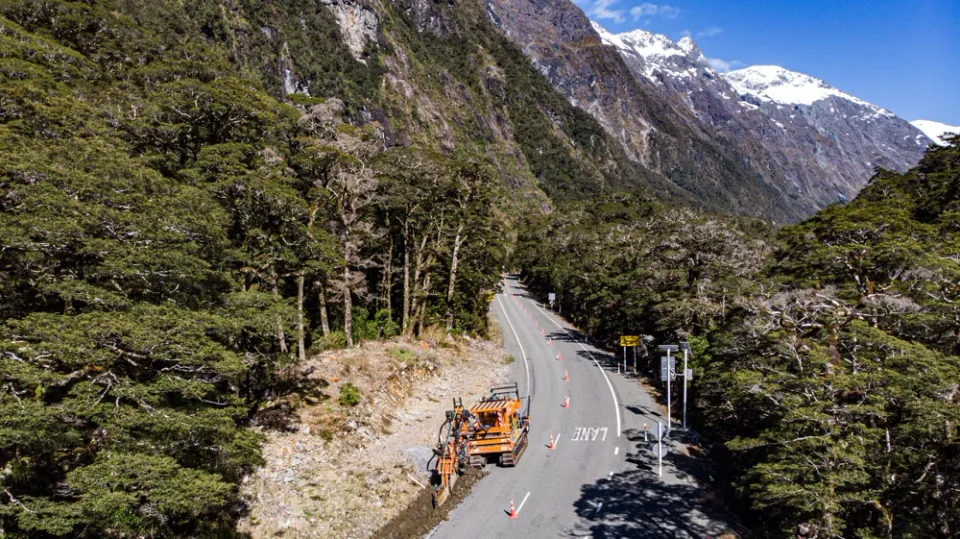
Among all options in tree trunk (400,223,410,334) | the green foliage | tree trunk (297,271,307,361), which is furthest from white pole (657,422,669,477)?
tree trunk (400,223,410,334)

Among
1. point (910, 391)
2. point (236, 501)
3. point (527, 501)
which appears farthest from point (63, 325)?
point (910, 391)

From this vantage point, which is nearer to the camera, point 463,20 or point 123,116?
point 123,116

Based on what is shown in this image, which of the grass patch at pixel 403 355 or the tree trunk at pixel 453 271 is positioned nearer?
the grass patch at pixel 403 355

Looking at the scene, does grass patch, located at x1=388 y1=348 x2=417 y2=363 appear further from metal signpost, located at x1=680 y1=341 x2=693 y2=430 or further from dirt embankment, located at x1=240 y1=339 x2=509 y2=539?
metal signpost, located at x1=680 y1=341 x2=693 y2=430

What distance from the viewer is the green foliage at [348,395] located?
18.9 meters

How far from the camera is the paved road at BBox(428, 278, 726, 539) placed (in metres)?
15.2

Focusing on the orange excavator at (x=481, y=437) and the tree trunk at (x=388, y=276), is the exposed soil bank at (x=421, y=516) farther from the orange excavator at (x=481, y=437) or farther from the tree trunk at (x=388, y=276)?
the tree trunk at (x=388, y=276)

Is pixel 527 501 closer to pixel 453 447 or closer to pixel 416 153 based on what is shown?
pixel 453 447

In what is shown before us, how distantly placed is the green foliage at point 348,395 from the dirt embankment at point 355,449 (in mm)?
209

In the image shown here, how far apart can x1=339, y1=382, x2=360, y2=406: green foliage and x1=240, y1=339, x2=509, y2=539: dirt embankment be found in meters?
0.21

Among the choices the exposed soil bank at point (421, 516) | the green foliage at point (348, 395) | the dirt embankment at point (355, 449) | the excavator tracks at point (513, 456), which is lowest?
the exposed soil bank at point (421, 516)

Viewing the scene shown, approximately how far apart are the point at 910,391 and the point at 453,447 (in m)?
13.1

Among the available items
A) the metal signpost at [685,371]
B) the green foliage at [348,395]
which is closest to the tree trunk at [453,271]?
the green foliage at [348,395]

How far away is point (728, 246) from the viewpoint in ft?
94.2
